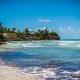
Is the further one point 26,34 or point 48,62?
point 26,34

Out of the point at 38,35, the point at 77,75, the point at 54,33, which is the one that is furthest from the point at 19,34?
the point at 77,75

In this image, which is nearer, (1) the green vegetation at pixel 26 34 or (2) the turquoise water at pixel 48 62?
(2) the turquoise water at pixel 48 62

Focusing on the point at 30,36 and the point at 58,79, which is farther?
the point at 30,36

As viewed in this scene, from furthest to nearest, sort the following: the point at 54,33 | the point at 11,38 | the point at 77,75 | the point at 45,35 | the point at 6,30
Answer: the point at 54,33, the point at 45,35, the point at 6,30, the point at 11,38, the point at 77,75

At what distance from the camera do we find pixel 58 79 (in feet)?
39.3

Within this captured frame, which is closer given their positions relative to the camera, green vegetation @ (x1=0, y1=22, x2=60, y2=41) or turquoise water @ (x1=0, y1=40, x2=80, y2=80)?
turquoise water @ (x1=0, y1=40, x2=80, y2=80)

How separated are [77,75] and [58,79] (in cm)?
166

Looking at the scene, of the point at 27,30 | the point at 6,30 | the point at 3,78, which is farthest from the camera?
the point at 27,30

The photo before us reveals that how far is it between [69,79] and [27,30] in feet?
489

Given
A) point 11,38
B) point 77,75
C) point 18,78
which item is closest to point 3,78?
point 18,78

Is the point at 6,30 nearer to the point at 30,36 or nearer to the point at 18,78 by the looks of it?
the point at 30,36

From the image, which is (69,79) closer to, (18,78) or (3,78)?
(18,78)

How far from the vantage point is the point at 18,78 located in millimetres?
11930

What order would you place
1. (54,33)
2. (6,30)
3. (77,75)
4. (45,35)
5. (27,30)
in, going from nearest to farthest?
1. (77,75)
2. (6,30)
3. (27,30)
4. (45,35)
5. (54,33)
